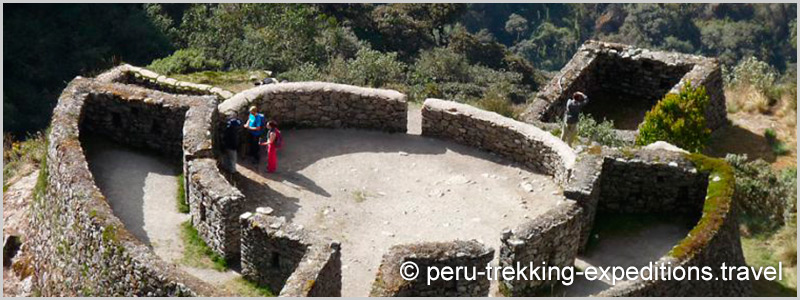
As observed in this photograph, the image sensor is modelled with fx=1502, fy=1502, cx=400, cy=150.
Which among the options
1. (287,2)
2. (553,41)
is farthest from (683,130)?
(553,41)

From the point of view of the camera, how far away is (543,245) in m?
23.0

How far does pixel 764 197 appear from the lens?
26.9 meters

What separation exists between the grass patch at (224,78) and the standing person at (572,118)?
8752 mm

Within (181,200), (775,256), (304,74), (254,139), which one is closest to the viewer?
(775,256)

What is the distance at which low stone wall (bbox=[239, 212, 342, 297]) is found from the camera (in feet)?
69.4

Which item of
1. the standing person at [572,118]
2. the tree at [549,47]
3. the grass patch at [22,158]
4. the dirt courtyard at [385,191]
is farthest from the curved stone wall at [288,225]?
the tree at [549,47]

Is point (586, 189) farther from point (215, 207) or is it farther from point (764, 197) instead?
point (215, 207)

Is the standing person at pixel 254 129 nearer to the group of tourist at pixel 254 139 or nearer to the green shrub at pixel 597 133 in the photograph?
the group of tourist at pixel 254 139

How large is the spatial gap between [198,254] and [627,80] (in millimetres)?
12836

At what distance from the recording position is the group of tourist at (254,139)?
26625 millimetres

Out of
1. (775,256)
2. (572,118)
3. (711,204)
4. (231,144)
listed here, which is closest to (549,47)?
Answer: (572,118)

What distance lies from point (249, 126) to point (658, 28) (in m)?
56.3

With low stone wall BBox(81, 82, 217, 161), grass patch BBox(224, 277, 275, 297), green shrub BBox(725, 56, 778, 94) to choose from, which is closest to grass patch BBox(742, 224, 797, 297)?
grass patch BBox(224, 277, 275, 297)

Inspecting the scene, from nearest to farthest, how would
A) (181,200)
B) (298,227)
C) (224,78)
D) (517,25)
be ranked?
(298,227) → (181,200) → (224,78) → (517,25)
